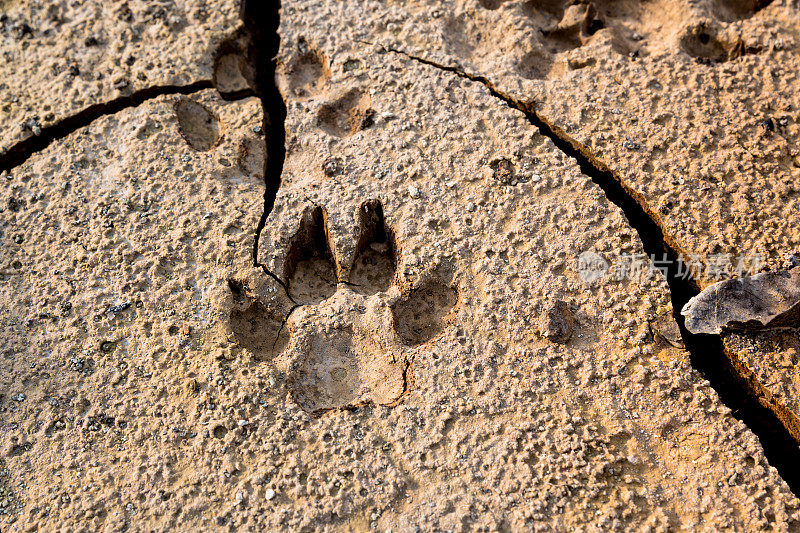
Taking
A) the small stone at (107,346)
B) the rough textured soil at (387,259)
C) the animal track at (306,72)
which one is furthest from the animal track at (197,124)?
the small stone at (107,346)

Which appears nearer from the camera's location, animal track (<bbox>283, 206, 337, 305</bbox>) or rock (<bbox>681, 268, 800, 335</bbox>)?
rock (<bbox>681, 268, 800, 335</bbox>)

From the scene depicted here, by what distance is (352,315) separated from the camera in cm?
169

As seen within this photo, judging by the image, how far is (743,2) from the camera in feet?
7.35

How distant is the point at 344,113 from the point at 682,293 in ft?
3.87

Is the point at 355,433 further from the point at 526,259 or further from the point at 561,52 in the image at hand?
the point at 561,52

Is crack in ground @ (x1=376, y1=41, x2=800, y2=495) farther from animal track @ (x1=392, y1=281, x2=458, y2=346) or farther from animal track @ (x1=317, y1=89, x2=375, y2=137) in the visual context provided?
animal track @ (x1=392, y1=281, x2=458, y2=346)

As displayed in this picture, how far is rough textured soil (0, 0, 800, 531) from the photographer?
4.77ft

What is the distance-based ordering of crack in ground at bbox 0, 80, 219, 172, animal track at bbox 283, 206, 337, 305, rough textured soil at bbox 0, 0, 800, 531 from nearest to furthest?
rough textured soil at bbox 0, 0, 800, 531 < animal track at bbox 283, 206, 337, 305 < crack in ground at bbox 0, 80, 219, 172

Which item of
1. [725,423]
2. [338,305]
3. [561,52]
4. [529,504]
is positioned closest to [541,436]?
[529,504]

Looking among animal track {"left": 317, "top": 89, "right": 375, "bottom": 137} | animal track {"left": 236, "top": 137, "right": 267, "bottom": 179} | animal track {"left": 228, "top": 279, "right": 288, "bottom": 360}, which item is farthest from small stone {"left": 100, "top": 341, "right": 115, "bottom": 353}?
animal track {"left": 317, "top": 89, "right": 375, "bottom": 137}

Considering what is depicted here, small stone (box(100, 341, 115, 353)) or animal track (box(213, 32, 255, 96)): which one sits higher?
animal track (box(213, 32, 255, 96))

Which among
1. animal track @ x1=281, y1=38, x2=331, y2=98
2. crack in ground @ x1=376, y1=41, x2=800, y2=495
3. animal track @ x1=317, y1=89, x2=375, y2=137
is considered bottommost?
crack in ground @ x1=376, y1=41, x2=800, y2=495

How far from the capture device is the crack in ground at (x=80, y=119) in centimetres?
202

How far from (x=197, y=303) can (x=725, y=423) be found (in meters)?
1.39
